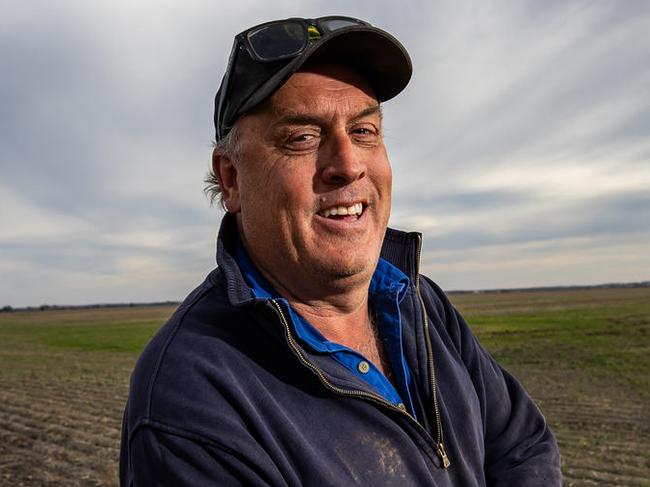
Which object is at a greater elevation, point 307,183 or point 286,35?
point 286,35

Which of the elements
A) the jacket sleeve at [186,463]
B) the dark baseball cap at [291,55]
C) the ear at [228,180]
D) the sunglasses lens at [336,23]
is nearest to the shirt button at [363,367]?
the jacket sleeve at [186,463]

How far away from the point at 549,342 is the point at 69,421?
88.9 feet

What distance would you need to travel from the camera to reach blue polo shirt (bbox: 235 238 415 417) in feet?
7.08

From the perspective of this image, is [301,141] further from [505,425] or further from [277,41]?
[505,425]

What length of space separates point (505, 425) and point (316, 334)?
104 centimetres

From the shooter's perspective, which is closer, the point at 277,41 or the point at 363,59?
the point at 277,41

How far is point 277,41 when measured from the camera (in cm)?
227

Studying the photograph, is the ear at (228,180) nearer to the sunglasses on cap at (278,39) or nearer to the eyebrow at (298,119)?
the sunglasses on cap at (278,39)

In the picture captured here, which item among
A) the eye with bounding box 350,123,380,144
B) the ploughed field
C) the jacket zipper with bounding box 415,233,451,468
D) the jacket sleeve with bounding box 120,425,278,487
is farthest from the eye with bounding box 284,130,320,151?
the ploughed field

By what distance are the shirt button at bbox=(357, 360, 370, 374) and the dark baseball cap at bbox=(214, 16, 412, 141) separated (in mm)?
1048

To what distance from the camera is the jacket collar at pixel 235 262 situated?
2.07 metres

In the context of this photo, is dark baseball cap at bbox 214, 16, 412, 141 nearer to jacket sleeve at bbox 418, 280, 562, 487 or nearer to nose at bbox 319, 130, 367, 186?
nose at bbox 319, 130, 367, 186

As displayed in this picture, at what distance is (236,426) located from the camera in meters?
1.74

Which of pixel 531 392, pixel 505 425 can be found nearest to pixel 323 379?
pixel 505 425
